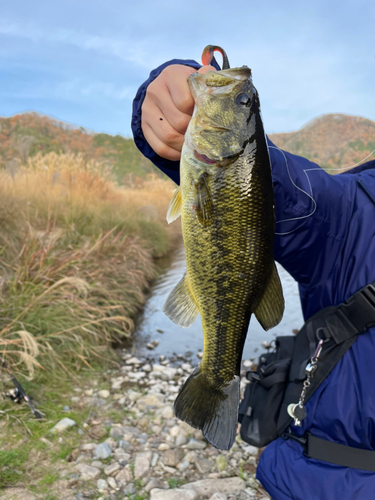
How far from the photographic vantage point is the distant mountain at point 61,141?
560 inches

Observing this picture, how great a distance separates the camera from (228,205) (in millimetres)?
1294

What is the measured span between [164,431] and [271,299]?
2.64m

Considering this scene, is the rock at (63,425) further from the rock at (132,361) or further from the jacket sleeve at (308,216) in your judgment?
the jacket sleeve at (308,216)

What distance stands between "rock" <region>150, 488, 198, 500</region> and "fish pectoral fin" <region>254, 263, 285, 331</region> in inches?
72.9

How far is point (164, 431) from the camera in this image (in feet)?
11.5

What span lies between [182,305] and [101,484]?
79.9 inches

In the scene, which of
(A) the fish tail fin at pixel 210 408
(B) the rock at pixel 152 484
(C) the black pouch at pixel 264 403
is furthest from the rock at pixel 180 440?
(A) the fish tail fin at pixel 210 408

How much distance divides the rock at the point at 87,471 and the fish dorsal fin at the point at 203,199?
2441mm

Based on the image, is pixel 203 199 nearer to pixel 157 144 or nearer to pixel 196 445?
pixel 157 144

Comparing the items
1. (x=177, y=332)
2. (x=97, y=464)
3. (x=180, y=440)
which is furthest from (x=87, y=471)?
(x=177, y=332)

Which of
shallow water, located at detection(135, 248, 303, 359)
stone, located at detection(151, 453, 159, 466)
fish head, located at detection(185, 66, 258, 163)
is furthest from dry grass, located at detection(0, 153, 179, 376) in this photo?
fish head, located at detection(185, 66, 258, 163)

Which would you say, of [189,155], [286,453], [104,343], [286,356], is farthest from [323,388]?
[104,343]

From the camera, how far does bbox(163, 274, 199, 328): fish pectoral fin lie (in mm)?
1480

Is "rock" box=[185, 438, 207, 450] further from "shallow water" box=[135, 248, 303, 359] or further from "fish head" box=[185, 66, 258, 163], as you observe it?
"fish head" box=[185, 66, 258, 163]
